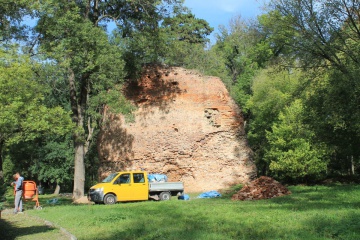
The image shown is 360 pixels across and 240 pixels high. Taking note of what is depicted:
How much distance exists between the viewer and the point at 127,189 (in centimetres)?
2030

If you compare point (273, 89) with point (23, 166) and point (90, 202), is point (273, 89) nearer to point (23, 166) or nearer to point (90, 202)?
point (90, 202)

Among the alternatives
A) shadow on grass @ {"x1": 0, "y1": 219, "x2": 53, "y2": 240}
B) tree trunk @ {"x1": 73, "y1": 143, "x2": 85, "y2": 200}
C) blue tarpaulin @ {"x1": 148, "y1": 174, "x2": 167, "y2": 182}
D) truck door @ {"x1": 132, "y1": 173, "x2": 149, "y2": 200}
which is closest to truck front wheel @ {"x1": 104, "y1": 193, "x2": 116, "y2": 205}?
truck door @ {"x1": 132, "y1": 173, "x2": 149, "y2": 200}

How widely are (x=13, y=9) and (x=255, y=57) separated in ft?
90.2

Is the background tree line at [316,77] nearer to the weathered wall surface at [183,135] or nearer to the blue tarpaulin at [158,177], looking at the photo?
the weathered wall surface at [183,135]

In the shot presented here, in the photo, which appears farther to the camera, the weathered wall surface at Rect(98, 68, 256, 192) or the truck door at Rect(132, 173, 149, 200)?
the weathered wall surface at Rect(98, 68, 256, 192)

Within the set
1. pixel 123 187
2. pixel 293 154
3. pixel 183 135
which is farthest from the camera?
pixel 293 154

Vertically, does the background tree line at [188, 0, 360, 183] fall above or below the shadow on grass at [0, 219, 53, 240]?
above

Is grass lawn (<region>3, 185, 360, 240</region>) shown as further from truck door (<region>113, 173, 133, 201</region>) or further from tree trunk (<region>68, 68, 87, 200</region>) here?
tree trunk (<region>68, 68, 87, 200</region>)

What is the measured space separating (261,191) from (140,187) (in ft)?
20.4

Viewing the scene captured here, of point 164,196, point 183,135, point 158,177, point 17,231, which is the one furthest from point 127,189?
point 17,231

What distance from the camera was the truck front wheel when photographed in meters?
19.8

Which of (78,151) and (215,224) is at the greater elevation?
(78,151)

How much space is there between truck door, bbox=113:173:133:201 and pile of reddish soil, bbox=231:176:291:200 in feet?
17.6

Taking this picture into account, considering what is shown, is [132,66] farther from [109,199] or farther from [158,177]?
[109,199]
